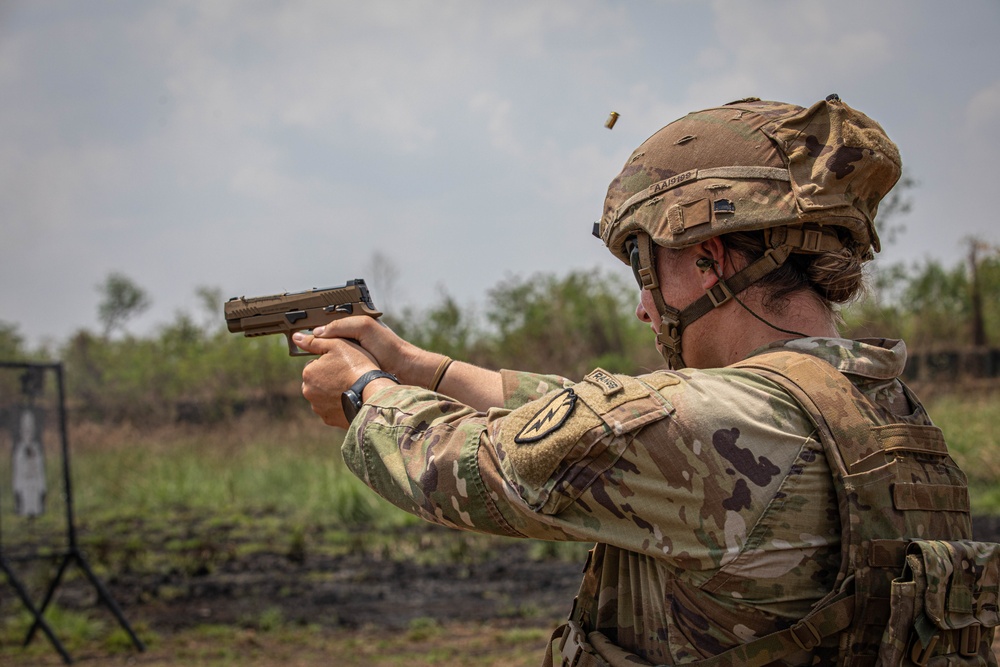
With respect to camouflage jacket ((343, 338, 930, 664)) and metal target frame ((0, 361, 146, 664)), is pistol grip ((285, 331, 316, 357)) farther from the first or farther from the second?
metal target frame ((0, 361, 146, 664))

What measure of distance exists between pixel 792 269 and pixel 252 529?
1070 cm

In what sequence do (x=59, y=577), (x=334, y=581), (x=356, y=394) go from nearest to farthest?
(x=356, y=394) < (x=59, y=577) < (x=334, y=581)

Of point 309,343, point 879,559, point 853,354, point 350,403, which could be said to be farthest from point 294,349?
point 879,559

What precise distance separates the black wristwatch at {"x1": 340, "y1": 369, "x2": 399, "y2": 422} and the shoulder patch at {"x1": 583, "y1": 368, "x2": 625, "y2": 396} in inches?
25.1

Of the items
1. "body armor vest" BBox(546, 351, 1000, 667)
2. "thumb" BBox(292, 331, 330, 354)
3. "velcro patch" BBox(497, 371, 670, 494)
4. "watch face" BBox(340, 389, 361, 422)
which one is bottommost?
"body armor vest" BBox(546, 351, 1000, 667)

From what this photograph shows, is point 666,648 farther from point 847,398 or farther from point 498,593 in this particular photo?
point 498,593

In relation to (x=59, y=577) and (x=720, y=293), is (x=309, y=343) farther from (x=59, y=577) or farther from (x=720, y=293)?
(x=59, y=577)

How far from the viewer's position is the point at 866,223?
2125mm

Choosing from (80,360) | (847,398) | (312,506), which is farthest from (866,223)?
(80,360)

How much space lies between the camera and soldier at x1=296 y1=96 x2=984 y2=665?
1.74 metres

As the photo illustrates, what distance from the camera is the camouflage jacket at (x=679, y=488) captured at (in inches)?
68.2

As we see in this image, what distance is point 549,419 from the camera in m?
1.78

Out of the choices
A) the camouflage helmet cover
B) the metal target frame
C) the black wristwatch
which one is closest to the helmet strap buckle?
the camouflage helmet cover

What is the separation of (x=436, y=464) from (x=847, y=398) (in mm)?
867
